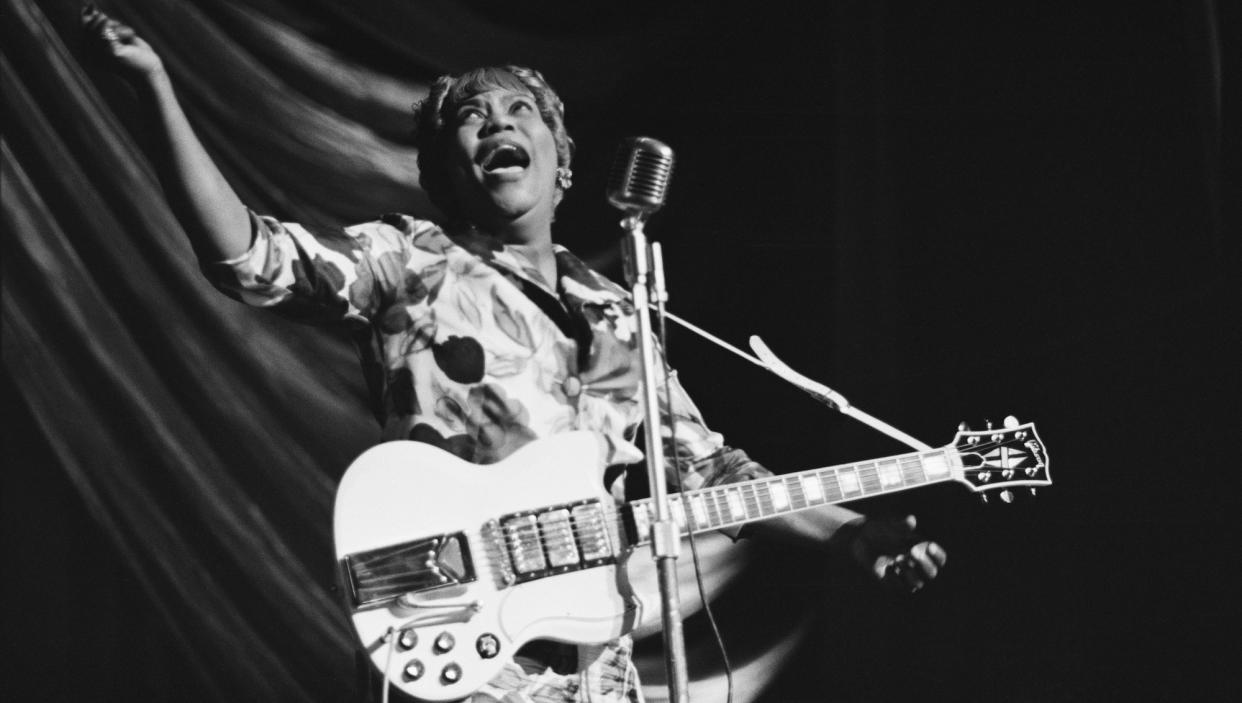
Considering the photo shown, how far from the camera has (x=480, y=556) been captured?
188 centimetres

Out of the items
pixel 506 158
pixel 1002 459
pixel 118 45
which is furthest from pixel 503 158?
pixel 1002 459

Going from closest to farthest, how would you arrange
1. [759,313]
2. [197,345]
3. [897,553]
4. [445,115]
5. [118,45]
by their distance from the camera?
[118,45]
[897,553]
[445,115]
[197,345]
[759,313]

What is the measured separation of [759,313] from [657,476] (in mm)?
1096

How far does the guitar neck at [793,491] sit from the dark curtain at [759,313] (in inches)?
14.4

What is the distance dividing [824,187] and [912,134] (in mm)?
273

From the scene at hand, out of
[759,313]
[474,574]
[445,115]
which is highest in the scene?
[445,115]

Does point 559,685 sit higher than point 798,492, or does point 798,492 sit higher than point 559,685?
point 798,492

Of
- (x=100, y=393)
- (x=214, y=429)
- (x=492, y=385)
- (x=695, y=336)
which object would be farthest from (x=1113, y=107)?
(x=100, y=393)

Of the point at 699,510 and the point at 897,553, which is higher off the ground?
the point at 699,510

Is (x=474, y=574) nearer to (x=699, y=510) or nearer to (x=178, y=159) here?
(x=699, y=510)

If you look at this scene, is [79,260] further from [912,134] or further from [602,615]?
[912,134]

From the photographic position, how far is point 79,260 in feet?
7.87

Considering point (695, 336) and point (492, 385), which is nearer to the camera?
point (492, 385)

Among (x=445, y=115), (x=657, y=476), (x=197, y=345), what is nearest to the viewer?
(x=657, y=476)
